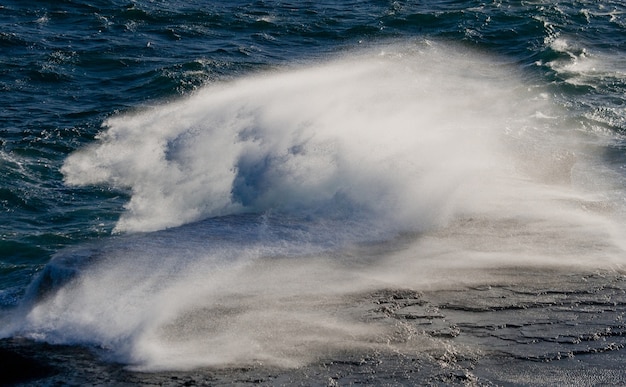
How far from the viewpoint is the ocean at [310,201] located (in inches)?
555

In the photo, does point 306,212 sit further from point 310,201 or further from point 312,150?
point 312,150

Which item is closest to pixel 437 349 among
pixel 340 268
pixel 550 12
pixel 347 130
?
pixel 340 268

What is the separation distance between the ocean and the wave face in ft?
0.21

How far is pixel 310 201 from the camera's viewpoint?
19938 millimetres

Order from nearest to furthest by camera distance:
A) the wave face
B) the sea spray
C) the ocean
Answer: the ocean
the wave face
the sea spray

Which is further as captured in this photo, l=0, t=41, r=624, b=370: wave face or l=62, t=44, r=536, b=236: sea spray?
l=62, t=44, r=536, b=236: sea spray

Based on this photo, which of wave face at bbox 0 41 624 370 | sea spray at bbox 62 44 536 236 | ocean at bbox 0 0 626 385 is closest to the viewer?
ocean at bbox 0 0 626 385

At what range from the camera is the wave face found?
1456 cm

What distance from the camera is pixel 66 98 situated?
92.3 feet

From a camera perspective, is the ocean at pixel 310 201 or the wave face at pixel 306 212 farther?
the wave face at pixel 306 212

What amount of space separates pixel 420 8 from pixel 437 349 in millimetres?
27033

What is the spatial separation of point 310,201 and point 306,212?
22.0 inches

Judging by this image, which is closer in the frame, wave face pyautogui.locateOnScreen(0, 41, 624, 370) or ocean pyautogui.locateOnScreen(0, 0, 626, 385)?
ocean pyautogui.locateOnScreen(0, 0, 626, 385)

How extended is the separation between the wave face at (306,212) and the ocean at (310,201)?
6 cm
